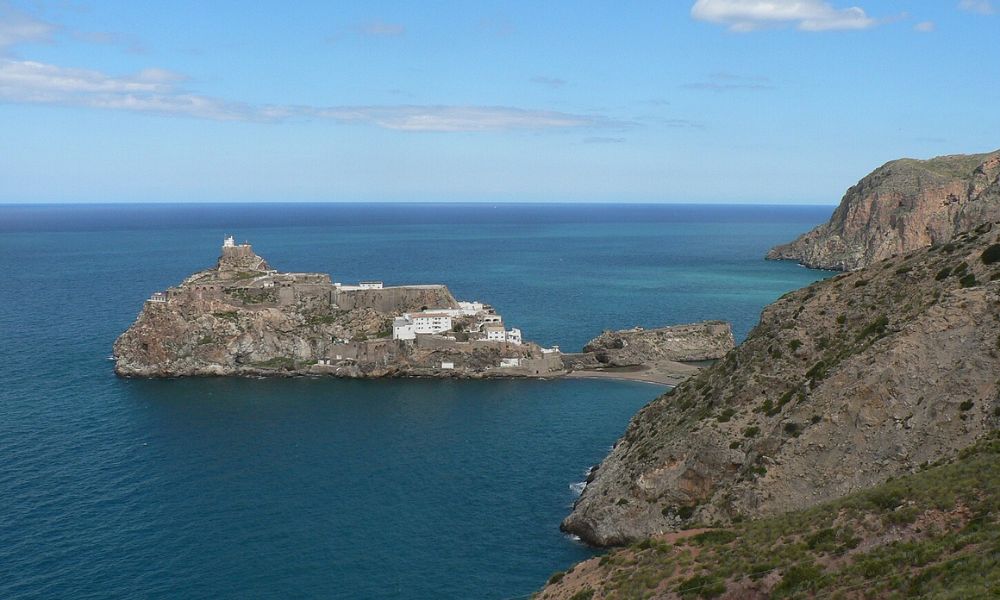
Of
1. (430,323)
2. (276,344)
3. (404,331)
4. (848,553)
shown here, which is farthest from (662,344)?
(848,553)

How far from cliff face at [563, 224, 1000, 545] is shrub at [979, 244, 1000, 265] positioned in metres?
0.07

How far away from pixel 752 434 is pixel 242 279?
2993 inches

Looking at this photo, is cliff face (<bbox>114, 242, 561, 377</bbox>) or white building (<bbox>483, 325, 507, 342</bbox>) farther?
white building (<bbox>483, 325, 507, 342</bbox>)

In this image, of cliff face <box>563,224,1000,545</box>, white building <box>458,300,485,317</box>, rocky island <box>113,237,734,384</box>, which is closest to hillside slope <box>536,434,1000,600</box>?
cliff face <box>563,224,1000,545</box>

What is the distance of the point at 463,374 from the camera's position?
304 ft

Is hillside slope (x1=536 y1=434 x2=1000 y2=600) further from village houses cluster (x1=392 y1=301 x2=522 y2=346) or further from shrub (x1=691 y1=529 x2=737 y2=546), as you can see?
village houses cluster (x1=392 y1=301 x2=522 y2=346)

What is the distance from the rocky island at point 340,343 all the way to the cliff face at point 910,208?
9517 centimetres

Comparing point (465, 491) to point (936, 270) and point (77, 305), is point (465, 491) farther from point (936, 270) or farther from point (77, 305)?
point (77, 305)

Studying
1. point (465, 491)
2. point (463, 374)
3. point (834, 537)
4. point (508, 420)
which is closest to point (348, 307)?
point (463, 374)

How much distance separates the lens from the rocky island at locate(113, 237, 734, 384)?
305ft

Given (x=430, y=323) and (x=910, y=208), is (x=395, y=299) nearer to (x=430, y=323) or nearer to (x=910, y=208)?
(x=430, y=323)

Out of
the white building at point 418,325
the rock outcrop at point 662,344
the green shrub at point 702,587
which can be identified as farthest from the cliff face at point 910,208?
the green shrub at point 702,587

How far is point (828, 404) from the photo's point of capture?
4434cm

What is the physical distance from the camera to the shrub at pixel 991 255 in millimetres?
46078
